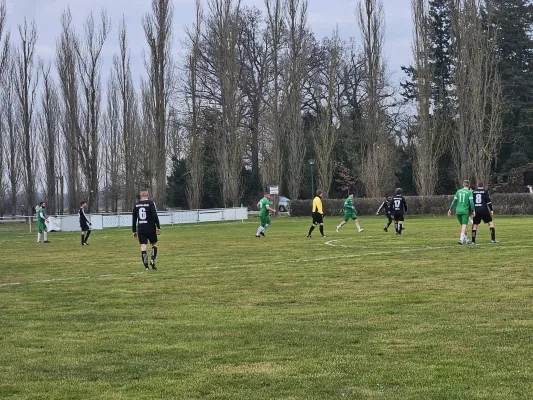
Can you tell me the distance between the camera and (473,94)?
55312mm

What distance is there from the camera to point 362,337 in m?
8.74

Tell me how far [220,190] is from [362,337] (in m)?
57.8

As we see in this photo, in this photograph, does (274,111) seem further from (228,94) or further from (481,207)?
(481,207)

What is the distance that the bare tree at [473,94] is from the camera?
55156 millimetres

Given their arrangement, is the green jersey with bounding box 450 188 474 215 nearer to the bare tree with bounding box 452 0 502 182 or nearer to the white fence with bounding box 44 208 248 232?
the white fence with bounding box 44 208 248 232

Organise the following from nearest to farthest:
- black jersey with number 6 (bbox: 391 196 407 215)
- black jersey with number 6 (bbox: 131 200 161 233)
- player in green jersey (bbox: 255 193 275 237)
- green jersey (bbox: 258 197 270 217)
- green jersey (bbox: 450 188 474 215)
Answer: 1. black jersey with number 6 (bbox: 131 200 161 233)
2. green jersey (bbox: 450 188 474 215)
3. black jersey with number 6 (bbox: 391 196 407 215)
4. player in green jersey (bbox: 255 193 275 237)
5. green jersey (bbox: 258 197 270 217)

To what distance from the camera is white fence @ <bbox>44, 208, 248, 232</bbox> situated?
49906 millimetres

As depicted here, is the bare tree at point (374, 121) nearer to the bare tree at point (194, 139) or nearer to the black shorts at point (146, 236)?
the bare tree at point (194, 139)

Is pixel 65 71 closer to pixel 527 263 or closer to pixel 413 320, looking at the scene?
pixel 527 263

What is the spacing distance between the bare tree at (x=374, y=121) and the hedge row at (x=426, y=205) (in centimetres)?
293

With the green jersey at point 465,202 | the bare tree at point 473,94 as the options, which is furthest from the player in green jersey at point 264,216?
the bare tree at point 473,94

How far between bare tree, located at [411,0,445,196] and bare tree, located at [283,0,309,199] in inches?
369

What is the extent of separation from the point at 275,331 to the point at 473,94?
49167 millimetres

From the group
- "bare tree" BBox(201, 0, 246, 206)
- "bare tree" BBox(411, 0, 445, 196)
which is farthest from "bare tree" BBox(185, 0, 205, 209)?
"bare tree" BBox(411, 0, 445, 196)
